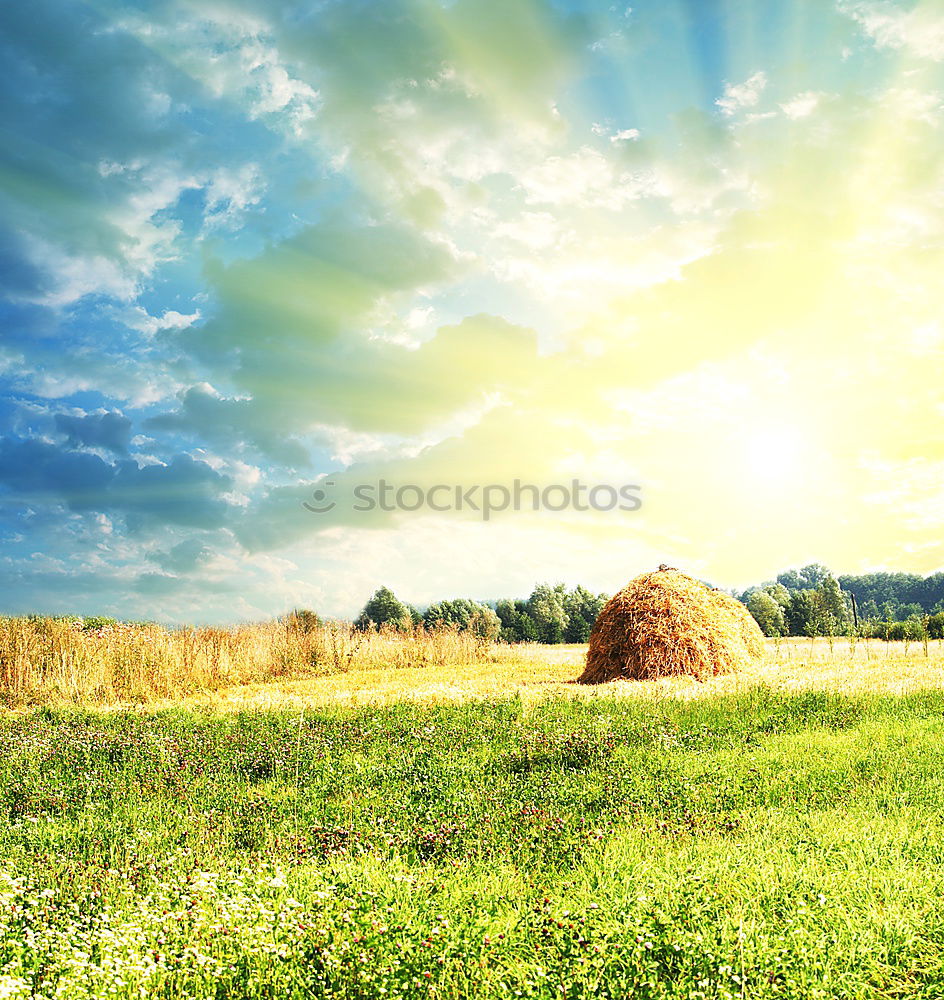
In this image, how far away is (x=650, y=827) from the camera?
6.46 m

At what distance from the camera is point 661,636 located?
54.4 ft

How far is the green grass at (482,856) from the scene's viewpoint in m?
4.07

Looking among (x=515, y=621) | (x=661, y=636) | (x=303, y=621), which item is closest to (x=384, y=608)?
(x=515, y=621)

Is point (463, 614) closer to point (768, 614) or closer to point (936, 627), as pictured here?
point (768, 614)

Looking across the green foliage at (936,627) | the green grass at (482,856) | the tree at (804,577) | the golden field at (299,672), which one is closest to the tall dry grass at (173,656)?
the golden field at (299,672)

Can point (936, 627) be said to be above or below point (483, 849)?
below

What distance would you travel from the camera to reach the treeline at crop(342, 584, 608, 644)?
126ft

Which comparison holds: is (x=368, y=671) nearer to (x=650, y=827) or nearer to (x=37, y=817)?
(x=37, y=817)

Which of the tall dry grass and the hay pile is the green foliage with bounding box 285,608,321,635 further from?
the hay pile

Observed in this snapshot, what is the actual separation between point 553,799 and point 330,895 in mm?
2928

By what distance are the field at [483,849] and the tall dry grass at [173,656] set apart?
3.90 metres

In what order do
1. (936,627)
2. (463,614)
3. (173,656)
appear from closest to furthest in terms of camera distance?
1. (173,656)
2. (936,627)
3. (463,614)

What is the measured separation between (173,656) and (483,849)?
13441mm

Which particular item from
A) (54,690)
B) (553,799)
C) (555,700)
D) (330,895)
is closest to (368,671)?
(54,690)
